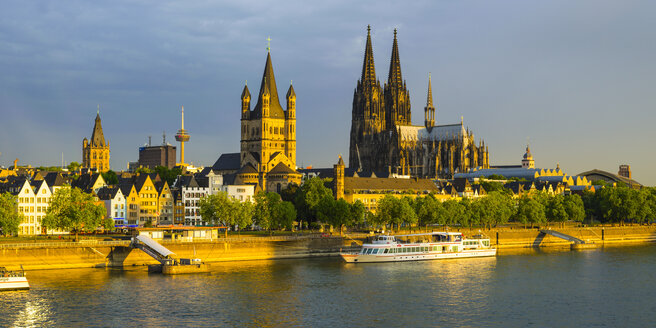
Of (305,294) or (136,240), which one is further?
(136,240)

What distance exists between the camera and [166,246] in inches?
3893

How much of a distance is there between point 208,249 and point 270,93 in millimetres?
86991

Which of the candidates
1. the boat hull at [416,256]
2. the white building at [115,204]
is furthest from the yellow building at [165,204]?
the boat hull at [416,256]

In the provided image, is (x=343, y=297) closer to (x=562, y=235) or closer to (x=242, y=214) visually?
(x=242, y=214)

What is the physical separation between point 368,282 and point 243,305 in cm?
1864

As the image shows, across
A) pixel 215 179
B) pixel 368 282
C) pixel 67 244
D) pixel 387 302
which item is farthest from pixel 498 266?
pixel 215 179

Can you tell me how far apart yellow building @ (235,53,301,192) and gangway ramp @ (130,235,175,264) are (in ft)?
261

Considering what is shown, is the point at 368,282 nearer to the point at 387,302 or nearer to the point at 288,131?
the point at 387,302

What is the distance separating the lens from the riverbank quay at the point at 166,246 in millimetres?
88625

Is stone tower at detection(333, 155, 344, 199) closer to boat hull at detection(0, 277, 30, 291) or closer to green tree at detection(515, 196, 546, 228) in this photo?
green tree at detection(515, 196, 546, 228)

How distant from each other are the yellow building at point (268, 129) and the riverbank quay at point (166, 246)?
64.1 meters

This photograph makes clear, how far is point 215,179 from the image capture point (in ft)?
523

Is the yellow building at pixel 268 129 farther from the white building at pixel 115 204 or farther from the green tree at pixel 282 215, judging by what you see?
the green tree at pixel 282 215

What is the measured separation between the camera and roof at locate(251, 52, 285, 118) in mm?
182625
